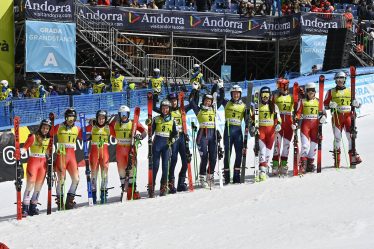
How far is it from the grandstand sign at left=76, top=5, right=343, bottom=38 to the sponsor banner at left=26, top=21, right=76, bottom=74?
173 cm

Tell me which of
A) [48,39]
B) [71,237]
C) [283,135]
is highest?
[48,39]

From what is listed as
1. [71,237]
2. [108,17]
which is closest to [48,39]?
[108,17]

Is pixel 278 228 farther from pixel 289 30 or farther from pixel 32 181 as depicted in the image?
pixel 289 30

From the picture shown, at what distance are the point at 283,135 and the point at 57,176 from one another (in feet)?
13.9

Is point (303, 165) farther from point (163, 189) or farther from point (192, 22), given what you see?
point (192, 22)

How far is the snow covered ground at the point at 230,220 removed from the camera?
974cm

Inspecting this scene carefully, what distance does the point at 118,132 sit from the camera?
46.6ft

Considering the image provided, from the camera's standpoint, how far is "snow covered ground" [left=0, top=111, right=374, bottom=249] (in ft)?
32.0

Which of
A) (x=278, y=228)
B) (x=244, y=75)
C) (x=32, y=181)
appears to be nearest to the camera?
(x=278, y=228)

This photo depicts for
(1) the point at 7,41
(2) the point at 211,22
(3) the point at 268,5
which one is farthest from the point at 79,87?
(3) the point at 268,5

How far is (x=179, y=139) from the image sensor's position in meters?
14.2

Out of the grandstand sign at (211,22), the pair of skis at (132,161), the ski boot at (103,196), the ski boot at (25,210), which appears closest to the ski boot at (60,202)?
the ski boot at (25,210)

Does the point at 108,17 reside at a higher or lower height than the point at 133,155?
higher

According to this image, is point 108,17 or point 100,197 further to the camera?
point 108,17
